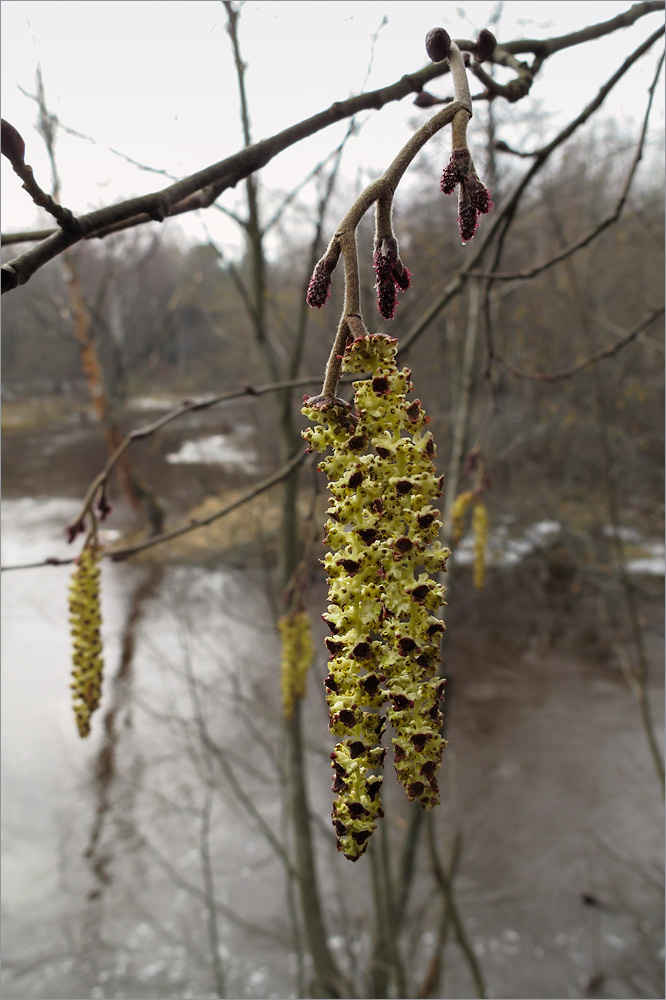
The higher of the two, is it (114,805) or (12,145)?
(12,145)

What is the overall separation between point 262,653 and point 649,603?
9.98ft

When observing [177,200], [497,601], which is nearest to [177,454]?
[497,601]

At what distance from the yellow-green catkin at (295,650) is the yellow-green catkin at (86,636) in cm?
34

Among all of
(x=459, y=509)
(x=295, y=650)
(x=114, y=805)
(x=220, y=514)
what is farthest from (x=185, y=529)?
(x=114, y=805)

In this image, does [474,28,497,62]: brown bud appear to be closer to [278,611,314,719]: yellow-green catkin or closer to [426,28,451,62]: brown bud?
[426,28,451,62]: brown bud

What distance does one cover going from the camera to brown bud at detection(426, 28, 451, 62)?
0.39 m

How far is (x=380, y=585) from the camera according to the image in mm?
353

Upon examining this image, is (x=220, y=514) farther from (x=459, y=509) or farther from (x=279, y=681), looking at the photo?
(x=279, y=681)

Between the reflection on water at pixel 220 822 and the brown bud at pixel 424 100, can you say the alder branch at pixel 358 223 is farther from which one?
the reflection on water at pixel 220 822

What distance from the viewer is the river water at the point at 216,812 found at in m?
2.93

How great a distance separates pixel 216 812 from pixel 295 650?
118 inches

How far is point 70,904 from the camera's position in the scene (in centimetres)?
303

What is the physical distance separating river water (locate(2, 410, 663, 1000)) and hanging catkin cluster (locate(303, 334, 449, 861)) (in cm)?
233

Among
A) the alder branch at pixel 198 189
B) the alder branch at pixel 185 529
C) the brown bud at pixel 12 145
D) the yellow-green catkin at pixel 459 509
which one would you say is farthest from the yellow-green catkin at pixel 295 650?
the brown bud at pixel 12 145
